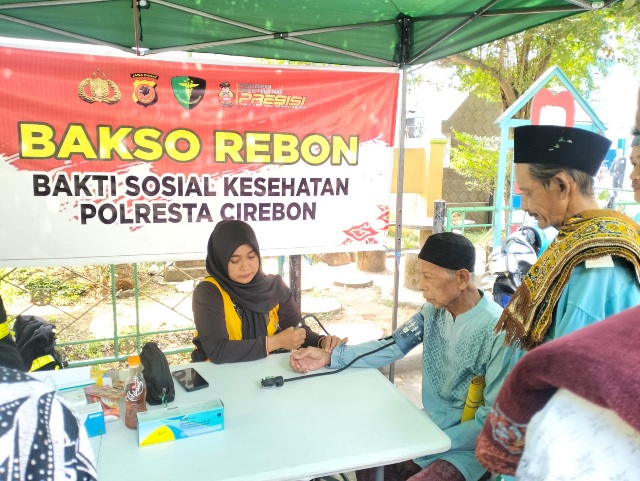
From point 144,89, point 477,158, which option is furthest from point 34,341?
point 477,158

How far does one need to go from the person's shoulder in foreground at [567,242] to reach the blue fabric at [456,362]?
20 cm

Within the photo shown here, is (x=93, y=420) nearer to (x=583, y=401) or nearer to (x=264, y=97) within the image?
(x=583, y=401)

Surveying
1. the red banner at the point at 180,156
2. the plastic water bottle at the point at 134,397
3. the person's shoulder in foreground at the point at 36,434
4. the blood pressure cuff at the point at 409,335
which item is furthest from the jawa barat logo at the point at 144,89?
the person's shoulder in foreground at the point at 36,434

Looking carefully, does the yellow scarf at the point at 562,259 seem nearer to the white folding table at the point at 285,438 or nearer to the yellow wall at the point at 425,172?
the white folding table at the point at 285,438

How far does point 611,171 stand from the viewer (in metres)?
7.15

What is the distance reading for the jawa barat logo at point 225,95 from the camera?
313 centimetres

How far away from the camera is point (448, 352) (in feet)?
6.40

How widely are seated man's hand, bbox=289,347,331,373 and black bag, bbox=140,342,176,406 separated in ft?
1.70

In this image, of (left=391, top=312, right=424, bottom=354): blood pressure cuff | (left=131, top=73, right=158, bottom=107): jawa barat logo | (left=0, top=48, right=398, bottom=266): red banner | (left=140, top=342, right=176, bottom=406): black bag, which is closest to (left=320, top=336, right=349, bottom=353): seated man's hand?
(left=391, top=312, right=424, bottom=354): blood pressure cuff

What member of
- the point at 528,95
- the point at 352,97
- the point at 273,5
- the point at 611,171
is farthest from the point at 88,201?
the point at 611,171

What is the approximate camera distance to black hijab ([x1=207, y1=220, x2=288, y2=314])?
2.37m

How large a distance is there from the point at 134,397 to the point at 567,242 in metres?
1.47

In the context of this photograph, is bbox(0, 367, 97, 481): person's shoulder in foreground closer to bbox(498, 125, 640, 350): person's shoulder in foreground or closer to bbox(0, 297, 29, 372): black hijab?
bbox(0, 297, 29, 372): black hijab

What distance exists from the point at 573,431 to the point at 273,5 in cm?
271
